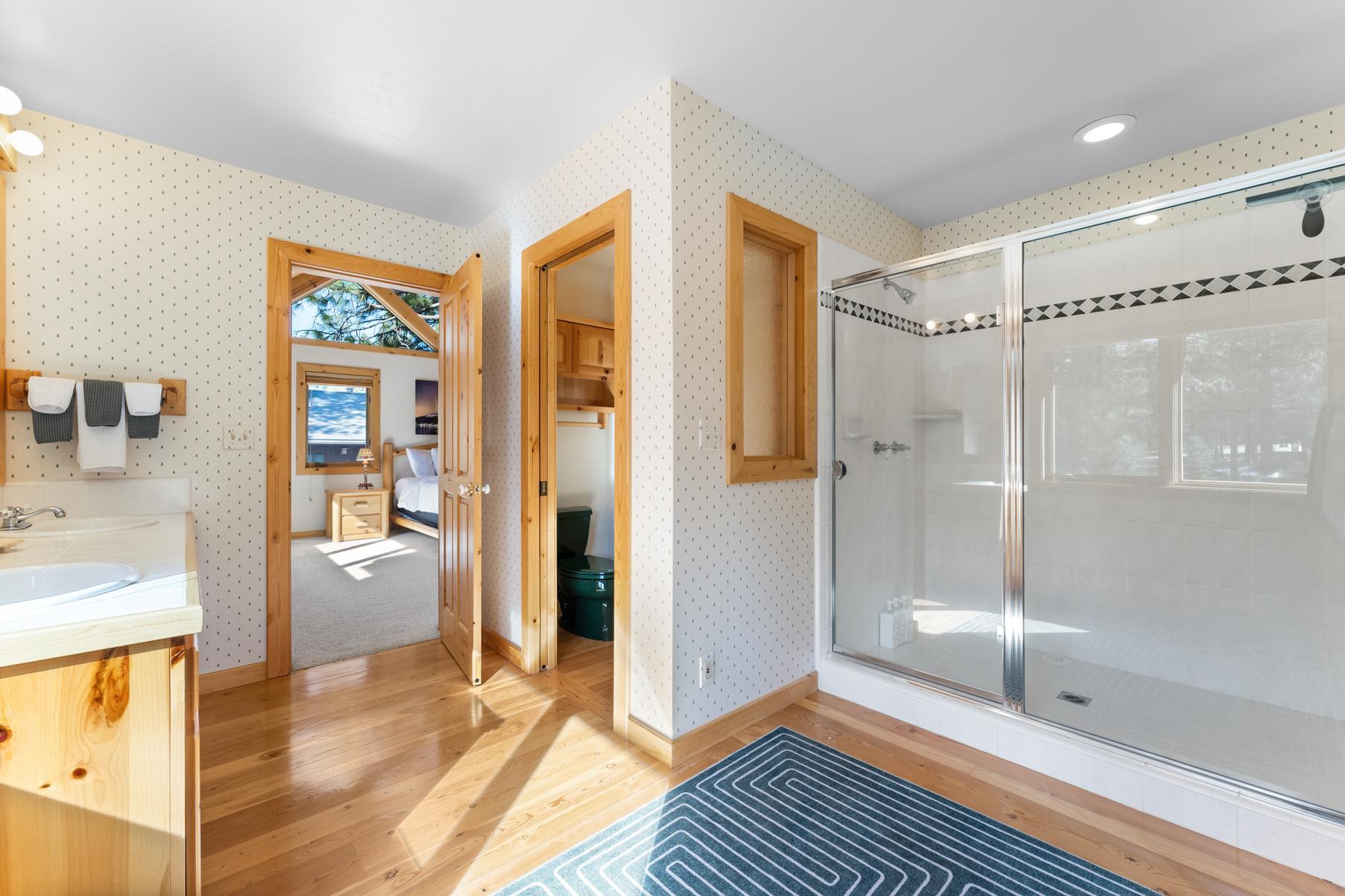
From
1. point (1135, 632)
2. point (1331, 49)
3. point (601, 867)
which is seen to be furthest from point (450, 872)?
point (1331, 49)

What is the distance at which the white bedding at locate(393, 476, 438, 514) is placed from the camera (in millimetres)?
6324

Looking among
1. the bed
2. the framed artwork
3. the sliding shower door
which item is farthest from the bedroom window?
the sliding shower door

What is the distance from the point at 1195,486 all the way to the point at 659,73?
8.71ft

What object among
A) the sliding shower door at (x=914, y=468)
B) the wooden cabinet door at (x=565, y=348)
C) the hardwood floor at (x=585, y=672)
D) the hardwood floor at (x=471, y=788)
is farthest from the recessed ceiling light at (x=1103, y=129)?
the hardwood floor at (x=585, y=672)

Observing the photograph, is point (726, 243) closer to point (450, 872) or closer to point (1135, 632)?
point (450, 872)

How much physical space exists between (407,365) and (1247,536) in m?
7.98

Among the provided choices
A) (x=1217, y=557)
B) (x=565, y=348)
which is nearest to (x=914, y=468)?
(x=1217, y=557)

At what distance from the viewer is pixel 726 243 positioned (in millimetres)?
2209

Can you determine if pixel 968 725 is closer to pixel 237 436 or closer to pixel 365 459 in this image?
pixel 237 436

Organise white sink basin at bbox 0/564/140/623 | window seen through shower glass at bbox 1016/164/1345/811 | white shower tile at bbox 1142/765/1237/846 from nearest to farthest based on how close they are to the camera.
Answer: white sink basin at bbox 0/564/140/623 < white shower tile at bbox 1142/765/1237/846 < window seen through shower glass at bbox 1016/164/1345/811

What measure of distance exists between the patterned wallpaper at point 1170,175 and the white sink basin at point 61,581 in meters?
3.49

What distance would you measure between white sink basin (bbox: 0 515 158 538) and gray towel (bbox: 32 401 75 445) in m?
0.31

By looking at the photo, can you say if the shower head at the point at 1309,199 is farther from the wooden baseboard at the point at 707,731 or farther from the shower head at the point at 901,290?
the wooden baseboard at the point at 707,731

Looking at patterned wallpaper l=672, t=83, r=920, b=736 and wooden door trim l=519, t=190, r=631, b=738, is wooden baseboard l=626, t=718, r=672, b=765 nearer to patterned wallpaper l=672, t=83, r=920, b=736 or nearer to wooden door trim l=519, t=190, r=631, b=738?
patterned wallpaper l=672, t=83, r=920, b=736
